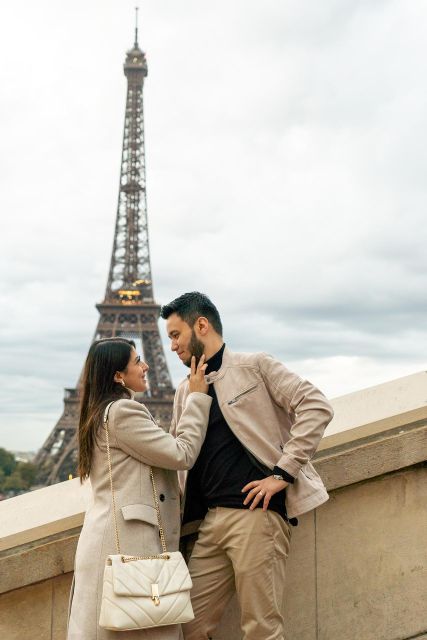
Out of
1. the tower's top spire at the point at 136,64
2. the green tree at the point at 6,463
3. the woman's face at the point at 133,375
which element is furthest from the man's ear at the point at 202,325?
the green tree at the point at 6,463

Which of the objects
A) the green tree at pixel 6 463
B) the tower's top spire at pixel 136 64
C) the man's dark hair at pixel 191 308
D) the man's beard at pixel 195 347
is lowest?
the man's beard at pixel 195 347

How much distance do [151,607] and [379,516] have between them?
1759 millimetres

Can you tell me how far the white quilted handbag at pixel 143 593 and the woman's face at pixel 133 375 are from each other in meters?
0.73

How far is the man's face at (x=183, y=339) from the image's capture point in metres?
3.86

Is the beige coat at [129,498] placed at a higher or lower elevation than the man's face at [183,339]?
lower

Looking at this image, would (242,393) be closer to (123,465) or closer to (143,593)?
(123,465)

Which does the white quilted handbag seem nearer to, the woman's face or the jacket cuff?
the jacket cuff

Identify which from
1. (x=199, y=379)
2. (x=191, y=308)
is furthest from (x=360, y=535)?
(x=191, y=308)

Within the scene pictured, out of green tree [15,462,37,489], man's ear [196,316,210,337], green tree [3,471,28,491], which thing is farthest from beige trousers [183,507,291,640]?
green tree [3,471,28,491]

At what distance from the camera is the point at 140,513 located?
356 cm

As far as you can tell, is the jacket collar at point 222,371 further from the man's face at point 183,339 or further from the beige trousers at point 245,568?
the beige trousers at point 245,568

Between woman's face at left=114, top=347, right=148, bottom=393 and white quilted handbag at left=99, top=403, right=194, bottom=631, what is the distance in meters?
0.73

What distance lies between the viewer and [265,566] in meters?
3.63

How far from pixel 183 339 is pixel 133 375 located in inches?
11.3
